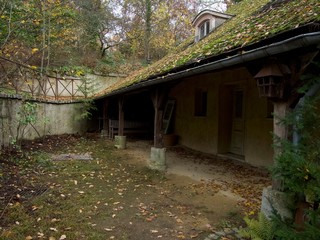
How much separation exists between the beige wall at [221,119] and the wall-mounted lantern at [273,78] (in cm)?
323

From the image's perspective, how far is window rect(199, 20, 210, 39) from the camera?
10.8 m

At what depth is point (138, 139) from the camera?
13.2m

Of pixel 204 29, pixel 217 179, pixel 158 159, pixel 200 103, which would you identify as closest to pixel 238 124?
pixel 200 103

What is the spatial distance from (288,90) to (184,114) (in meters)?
7.36

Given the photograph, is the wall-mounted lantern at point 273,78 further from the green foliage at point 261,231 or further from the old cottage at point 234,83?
the green foliage at point 261,231

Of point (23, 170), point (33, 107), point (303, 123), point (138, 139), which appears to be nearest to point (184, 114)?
point (138, 139)

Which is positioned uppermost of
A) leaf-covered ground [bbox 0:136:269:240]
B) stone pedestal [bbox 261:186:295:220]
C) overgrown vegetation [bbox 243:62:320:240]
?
overgrown vegetation [bbox 243:62:320:240]

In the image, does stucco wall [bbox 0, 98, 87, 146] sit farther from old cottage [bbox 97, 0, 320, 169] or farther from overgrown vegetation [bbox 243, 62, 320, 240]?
overgrown vegetation [bbox 243, 62, 320, 240]

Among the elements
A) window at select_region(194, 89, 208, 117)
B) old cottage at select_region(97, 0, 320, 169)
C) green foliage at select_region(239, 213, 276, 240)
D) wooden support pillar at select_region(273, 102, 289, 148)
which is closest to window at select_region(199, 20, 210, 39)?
old cottage at select_region(97, 0, 320, 169)

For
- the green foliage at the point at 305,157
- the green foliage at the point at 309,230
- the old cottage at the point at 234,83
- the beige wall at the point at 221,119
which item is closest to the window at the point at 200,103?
the old cottage at the point at 234,83

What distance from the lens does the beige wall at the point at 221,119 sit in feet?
22.6

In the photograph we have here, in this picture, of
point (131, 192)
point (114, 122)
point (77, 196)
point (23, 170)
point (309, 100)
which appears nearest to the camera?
point (309, 100)

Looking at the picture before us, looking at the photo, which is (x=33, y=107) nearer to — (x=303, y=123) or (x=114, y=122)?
(x=114, y=122)

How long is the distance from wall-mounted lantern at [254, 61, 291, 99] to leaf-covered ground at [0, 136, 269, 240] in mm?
1941
